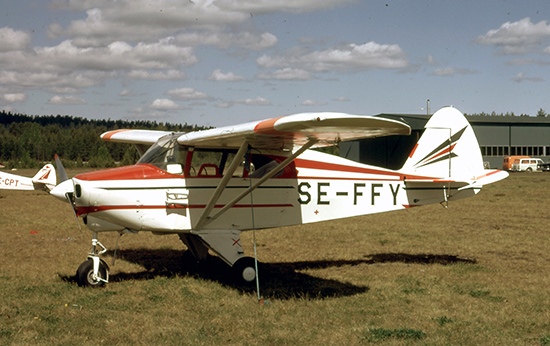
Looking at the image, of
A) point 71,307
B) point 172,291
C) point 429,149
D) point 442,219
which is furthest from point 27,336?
point 442,219

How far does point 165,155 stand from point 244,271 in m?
2.29

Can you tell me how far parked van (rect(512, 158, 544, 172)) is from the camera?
5328 centimetres

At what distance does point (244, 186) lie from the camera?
28.7 ft

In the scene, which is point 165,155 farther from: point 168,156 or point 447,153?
point 447,153

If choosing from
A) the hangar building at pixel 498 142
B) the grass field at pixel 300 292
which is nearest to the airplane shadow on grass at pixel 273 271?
the grass field at pixel 300 292

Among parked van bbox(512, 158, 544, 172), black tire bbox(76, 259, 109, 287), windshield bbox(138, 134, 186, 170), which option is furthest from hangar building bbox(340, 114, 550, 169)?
black tire bbox(76, 259, 109, 287)

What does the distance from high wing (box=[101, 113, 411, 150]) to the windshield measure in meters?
0.28

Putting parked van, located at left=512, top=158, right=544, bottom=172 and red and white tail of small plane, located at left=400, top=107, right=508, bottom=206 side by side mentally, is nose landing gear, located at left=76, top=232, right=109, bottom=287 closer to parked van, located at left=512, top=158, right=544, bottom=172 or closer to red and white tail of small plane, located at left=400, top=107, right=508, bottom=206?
red and white tail of small plane, located at left=400, top=107, right=508, bottom=206

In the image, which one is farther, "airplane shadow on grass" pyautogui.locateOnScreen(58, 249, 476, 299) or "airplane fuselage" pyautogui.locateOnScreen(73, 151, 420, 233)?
"airplane shadow on grass" pyautogui.locateOnScreen(58, 249, 476, 299)

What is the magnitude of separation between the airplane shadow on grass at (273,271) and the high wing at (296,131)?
2.22 meters

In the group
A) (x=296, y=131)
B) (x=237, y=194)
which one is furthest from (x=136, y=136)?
(x=296, y=131)

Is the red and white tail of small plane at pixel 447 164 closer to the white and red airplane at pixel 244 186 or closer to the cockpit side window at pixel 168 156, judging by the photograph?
the white and red airplane at pixel 244 186

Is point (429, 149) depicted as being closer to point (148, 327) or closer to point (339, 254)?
point (339, 254)

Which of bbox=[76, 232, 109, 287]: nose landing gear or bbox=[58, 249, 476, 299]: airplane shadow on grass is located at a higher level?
bbox=[76, 232, 109, 287]: nose landing gear
